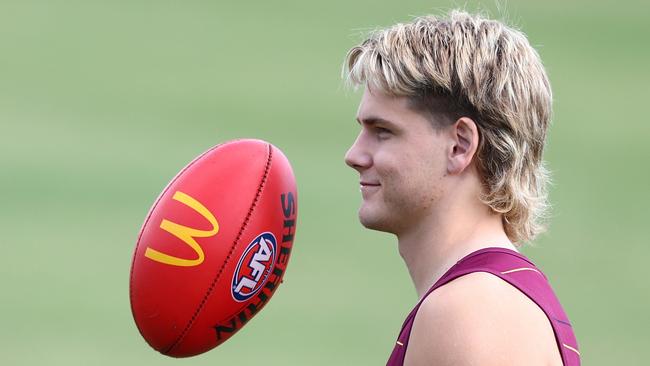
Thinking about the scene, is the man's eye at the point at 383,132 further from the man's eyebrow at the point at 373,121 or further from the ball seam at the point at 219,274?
the ball seam at the point at 219,274

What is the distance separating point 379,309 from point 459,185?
4142 mm

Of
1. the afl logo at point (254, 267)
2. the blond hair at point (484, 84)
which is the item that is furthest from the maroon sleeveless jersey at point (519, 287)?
the afl logo at point (254, 267)

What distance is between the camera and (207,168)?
10.1 feet

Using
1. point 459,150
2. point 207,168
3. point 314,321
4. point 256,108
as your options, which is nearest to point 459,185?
point 459,150

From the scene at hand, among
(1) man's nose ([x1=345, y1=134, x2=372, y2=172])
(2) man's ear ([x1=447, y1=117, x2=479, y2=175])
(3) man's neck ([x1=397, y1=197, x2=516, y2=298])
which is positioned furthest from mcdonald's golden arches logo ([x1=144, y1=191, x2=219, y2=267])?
(2) man's ear ([x1=447, y1=117, x2=479, y2=175])

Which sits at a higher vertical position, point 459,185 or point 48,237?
point 459,185

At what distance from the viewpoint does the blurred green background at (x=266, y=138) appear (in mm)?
6641

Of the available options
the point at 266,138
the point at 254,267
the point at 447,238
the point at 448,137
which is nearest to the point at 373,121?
the point at 448,137

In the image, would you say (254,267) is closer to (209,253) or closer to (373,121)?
(209,253)

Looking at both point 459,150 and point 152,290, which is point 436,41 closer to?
point 459,150

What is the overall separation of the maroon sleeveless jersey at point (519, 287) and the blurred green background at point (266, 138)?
3.97m

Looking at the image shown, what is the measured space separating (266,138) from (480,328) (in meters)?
5.87

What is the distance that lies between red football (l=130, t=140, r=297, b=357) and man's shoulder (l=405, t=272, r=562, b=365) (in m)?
0.78

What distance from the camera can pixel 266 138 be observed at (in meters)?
8.02
